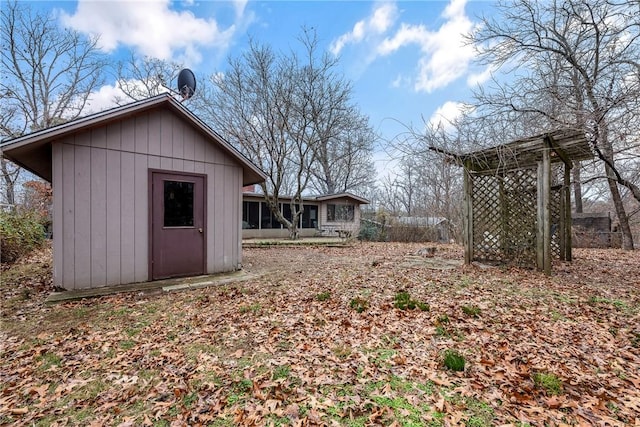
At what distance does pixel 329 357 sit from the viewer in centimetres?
265

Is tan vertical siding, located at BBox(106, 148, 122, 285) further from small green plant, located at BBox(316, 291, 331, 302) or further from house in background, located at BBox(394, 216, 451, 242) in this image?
house in background, located at BBox(394, 216, 451, 242)

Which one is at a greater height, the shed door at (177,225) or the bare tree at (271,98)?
the bare tree at (271,98)

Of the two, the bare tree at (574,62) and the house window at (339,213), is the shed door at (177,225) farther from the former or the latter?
the house window at (339,213)

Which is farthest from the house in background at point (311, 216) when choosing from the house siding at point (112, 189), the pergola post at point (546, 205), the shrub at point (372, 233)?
the pergola post at point (546, 205)

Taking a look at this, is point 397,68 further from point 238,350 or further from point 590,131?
point 238,350

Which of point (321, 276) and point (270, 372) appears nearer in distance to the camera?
point (270, 372)

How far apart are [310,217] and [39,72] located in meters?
15.5

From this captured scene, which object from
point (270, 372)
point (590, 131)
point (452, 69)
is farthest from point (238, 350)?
point (452, 69)

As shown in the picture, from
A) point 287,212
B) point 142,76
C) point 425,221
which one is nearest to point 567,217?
point 425,221

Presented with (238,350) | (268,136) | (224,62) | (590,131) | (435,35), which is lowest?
(238,350)

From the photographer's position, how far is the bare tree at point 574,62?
4723 mm

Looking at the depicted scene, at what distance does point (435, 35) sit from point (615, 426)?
29.8 ft

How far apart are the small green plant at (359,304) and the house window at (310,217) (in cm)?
1276

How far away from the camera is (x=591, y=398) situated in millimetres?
2061
